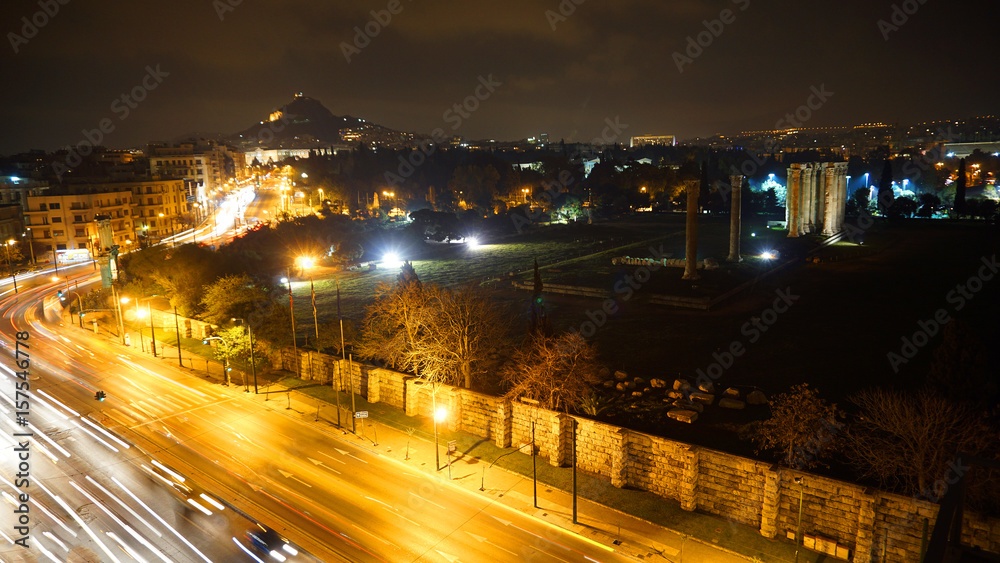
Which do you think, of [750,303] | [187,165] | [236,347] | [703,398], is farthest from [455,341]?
[187,165]

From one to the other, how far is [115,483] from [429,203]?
296 ft

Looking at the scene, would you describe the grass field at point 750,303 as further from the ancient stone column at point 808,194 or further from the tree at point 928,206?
the tree at point 928,206

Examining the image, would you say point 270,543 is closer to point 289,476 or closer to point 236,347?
point 289,476

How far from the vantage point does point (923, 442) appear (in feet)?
59.1

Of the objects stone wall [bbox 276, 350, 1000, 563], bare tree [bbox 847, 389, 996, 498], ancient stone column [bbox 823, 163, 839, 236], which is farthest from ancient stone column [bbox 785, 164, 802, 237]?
stone wall [bbox 276, 350, 1000, 563]

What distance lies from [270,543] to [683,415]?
17229mm

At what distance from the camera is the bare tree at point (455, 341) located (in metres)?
29.0

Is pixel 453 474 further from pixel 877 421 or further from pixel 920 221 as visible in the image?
pixel 920 221

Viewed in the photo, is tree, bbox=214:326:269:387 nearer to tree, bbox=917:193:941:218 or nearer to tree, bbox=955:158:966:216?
tree, bbox=917:193:941:218

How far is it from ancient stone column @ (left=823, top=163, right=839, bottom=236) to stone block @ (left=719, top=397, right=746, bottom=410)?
176 feet

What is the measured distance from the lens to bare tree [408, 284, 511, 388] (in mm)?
29047

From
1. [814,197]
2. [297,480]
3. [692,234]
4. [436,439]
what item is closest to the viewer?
[297,480]

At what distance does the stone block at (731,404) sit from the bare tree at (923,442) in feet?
21.3

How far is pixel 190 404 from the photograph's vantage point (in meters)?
32.3
